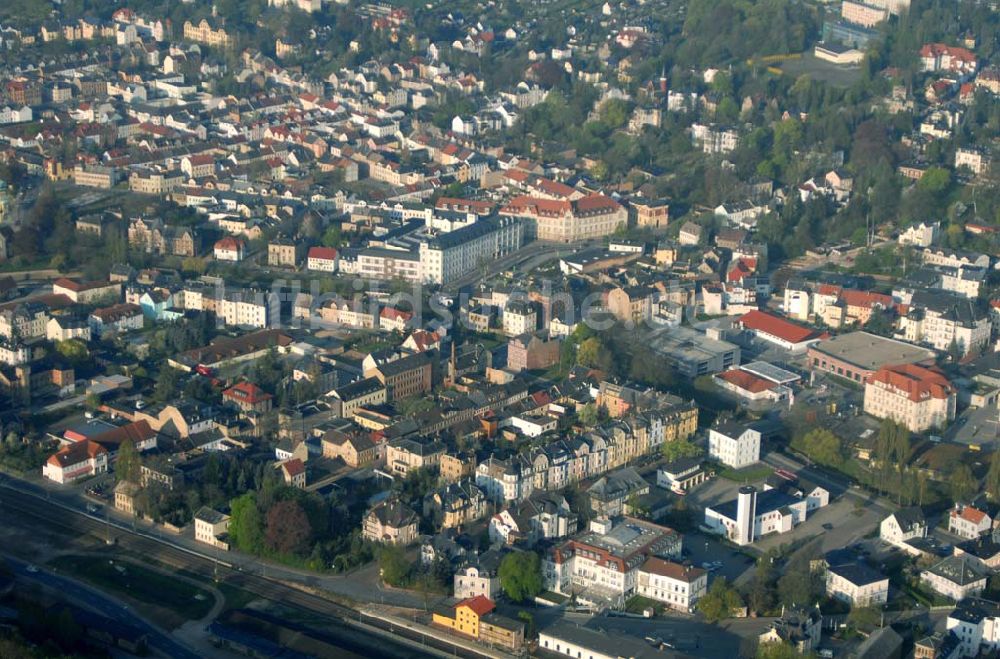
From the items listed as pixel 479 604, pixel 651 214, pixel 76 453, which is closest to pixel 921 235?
pixel 651 214

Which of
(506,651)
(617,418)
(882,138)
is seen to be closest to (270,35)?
(882,138)

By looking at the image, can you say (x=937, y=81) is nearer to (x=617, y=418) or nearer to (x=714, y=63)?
(x=714, y=63)

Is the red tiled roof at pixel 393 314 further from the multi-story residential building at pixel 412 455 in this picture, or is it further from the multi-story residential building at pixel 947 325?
the multi-story residential building at pixel 947 325

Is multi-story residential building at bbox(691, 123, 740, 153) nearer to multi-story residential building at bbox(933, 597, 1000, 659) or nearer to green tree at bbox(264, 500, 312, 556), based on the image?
green tree at bbox(264, 500, 312, 556)

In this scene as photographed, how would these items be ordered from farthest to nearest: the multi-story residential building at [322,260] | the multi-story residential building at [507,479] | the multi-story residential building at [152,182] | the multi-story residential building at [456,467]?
the multi-story residential building at [152,182]
the multi-story residential building at [322,260]
the multi-story residential building at [456,467]
the multi-story residential building at [507,479]

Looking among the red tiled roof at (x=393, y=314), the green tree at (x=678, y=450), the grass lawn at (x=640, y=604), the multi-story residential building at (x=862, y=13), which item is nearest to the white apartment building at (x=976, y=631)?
the grass lawn at (x=640, y=604)

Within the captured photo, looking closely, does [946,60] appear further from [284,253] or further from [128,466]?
[128,466]

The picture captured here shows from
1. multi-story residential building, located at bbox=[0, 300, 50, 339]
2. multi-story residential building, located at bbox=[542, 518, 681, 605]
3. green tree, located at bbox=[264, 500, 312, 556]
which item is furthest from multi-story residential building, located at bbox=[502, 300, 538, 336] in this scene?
green tree, located at bbox=[264, 500, 312, 556]
